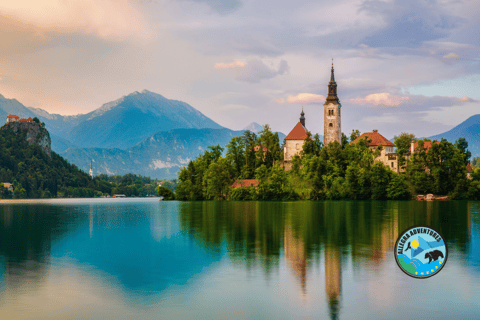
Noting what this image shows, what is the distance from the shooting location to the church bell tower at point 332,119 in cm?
13454

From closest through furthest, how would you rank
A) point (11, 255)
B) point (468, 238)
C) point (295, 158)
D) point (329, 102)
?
point (11, 255)
point (468, 238)
point (295, 158)
point (329, 102)

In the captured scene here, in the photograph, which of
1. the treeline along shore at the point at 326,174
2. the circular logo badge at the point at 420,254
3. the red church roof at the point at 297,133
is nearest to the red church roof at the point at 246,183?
the treeline along shore at the point at 326,174

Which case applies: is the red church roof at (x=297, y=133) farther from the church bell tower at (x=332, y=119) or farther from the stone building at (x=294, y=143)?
the church bell tower at (x=332, y=119)

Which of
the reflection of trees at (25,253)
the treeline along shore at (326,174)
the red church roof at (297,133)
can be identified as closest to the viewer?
the reflection of trees at (25,253)

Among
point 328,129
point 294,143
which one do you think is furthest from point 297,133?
point 328,129

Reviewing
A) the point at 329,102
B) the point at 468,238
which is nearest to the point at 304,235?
the point at 468,238

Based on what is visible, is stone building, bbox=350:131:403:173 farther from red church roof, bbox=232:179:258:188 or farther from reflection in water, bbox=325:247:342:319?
reflection in water, bbox=325:247:342:319

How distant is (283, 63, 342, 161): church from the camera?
135 metres

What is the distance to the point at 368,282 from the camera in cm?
1697

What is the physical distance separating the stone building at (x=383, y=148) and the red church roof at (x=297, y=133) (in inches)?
633

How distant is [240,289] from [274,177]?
96.5 meters

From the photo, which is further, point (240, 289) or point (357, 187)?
point (357, 187)

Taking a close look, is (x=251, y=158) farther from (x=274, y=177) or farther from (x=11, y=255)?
(x=11, y=255)

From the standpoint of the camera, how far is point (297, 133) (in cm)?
13825
